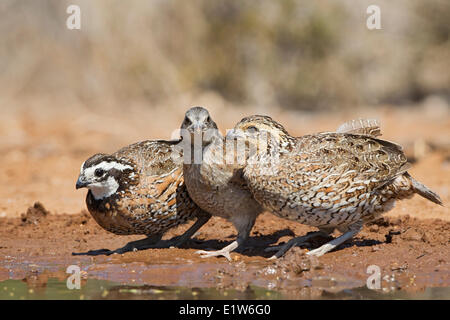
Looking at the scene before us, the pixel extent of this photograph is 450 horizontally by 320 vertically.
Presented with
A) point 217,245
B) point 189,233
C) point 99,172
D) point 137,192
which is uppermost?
point 99,172

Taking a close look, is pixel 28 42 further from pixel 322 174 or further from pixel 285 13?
pixel 322 174

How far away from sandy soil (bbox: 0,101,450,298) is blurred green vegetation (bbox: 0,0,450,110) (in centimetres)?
191

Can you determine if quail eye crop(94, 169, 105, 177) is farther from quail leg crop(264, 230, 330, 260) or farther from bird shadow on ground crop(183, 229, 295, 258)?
quail leg crop(264, 230, 330, 260)

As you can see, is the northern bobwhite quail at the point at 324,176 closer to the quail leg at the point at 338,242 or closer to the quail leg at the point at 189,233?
the quail leg at the point at 338,242

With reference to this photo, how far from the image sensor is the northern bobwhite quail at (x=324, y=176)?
776 cm

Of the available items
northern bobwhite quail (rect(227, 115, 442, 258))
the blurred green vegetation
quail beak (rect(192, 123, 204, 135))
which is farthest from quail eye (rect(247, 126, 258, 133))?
the blurred green vegetation

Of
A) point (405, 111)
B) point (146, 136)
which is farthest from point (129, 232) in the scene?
point (405, 111)

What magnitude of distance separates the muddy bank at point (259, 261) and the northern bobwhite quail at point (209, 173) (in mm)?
665

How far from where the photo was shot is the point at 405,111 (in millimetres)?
18844

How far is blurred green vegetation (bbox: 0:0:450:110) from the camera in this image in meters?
19.2

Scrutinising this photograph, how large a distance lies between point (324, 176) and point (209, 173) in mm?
1297

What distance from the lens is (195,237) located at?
9.84 metres

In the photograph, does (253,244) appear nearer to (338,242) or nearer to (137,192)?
(338,242)

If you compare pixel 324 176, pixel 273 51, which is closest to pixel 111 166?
pixel 324 176
